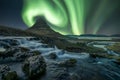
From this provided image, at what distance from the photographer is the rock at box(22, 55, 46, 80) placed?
19686 millimetres

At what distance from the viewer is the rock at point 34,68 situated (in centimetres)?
1969

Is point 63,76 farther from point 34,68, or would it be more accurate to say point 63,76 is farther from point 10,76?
point 10,76

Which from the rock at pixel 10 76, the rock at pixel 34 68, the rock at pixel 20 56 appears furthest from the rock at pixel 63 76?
the rock at pixel 20 56

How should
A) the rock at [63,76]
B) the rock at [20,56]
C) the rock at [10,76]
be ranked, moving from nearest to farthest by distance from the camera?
the rock at [10,76] < the rock at [63,76] < the rock at [20,56]

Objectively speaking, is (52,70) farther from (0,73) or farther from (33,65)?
(0,73)

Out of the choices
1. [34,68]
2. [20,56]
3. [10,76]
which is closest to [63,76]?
[34,68]

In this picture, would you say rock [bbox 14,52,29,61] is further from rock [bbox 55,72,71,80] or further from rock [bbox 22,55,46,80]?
rock [bbox 55,72,71,80]

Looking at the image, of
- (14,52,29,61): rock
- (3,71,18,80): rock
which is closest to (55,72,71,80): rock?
(3,71,18,80): rock

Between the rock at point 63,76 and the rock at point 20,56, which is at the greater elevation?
the rock at point 20,56

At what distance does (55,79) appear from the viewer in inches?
765

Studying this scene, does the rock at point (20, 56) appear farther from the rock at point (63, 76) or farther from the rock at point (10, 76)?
the rock at point (63, 76)

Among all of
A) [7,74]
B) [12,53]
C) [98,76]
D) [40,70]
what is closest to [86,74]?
[98,76]

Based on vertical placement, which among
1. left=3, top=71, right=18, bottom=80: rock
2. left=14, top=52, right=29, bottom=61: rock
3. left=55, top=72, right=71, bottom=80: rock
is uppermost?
left=14, top=52, right=29, bottom=61: rock

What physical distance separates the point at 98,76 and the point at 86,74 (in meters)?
1.64
